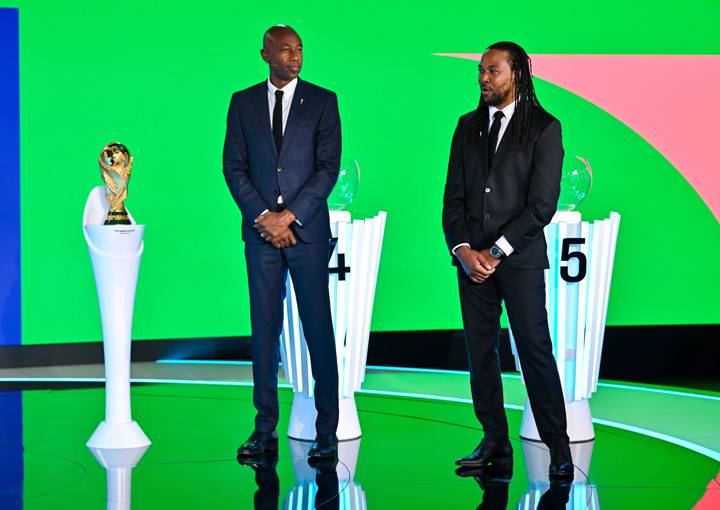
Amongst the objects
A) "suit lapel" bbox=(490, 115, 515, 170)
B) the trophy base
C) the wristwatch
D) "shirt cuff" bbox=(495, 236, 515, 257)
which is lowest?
the wristwatch

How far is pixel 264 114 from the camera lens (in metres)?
3.94

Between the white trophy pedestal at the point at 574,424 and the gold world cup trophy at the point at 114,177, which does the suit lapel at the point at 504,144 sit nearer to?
the white trophy pedestal at the point at 574,424

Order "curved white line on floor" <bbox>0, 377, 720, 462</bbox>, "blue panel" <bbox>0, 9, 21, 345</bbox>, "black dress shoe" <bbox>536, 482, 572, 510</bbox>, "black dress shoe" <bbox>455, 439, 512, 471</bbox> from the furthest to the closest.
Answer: "blue panel" <bbox>0, 9, 21, 345</bbox> < "curved white line on floor" <bbox>0, 377, 720, 462</bbox> < "black dress shoe" <bbox>455, 439, 512, 471</bbox> < "black dress shoe" <bbox>536, 482, 572, 510</bbox>

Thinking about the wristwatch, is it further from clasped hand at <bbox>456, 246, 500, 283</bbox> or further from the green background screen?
the green background screen

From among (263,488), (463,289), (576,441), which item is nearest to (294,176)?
(463,289)

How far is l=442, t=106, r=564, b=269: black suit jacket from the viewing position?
3611mm

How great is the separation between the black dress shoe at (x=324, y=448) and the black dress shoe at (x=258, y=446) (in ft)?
0.48

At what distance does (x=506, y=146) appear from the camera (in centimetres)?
367

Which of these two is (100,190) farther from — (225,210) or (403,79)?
(403,79)

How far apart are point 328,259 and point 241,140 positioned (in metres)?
0.55

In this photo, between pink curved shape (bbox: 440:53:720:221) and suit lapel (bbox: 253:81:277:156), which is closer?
suit lapel (bbox: 253:81:277:156)

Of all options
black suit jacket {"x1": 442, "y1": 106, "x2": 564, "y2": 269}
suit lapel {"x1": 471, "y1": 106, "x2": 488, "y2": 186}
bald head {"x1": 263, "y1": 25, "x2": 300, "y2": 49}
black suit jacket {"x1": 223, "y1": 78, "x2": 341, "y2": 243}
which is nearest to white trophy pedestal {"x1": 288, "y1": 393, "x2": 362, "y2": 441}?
black suit jacket {"x1": 223, "y1": 78, "x2": 341, "y2": 243}

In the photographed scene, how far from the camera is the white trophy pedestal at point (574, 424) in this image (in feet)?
14.2

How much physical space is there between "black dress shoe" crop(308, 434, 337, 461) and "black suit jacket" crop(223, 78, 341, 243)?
0.75m
